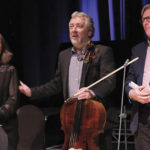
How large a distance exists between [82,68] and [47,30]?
244cm

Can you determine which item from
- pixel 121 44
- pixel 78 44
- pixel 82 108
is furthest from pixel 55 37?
pixel 82 108

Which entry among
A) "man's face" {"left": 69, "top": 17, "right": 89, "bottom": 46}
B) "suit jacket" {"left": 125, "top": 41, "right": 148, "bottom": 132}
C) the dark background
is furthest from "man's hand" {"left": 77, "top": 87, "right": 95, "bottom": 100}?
the dark background

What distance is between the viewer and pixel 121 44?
3.84 meters

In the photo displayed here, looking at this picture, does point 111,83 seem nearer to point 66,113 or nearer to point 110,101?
point 110,101

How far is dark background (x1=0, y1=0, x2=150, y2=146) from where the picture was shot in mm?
4055

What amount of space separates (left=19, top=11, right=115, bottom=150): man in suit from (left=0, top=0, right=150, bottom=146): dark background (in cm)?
137

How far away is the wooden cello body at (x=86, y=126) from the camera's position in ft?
7.43

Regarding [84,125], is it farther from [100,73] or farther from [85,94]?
[100,73]

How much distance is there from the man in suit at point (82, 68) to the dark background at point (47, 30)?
137cm

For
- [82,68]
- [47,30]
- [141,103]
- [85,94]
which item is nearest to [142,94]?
[141,103]

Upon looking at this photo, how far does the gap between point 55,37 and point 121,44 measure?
123 centimetres

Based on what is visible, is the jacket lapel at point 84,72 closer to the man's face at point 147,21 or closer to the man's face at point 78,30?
the man's face at point 78,30

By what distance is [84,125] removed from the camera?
230cm

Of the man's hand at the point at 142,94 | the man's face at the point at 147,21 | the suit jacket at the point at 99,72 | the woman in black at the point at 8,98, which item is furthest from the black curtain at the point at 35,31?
the man's hand at the point at 142,94
